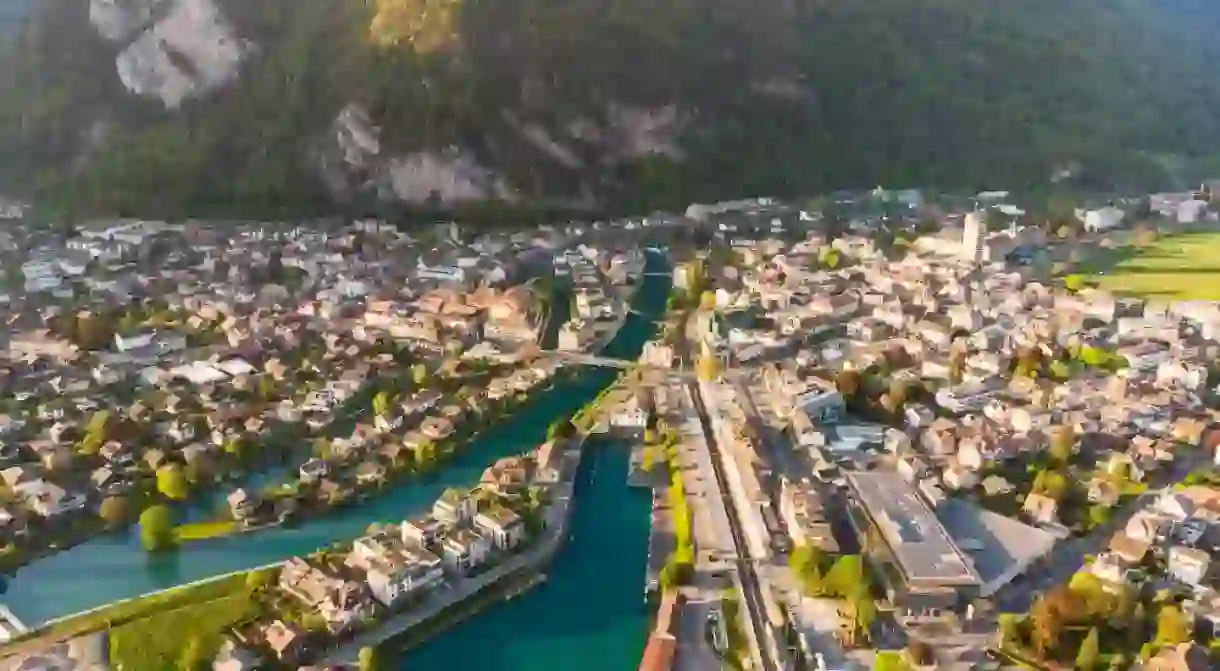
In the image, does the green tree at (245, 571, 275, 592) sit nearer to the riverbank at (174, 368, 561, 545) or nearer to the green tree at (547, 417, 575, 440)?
the riverbank at (174, 368, 561, 545)

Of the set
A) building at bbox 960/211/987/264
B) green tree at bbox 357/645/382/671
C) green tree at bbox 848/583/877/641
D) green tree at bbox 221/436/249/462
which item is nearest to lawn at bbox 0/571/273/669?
green tree at bbox 357/645/382/671

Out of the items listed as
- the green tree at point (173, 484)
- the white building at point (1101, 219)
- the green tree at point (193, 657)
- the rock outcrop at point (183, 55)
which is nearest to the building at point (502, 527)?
the green tree at point (193, 657)

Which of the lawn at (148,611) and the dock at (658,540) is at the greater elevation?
the dock at (658,540)

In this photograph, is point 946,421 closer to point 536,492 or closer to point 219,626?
point 536,492

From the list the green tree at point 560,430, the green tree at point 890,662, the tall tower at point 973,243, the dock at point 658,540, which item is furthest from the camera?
the tall tower at point 973,243

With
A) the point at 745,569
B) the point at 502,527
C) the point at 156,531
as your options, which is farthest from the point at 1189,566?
the point at 156,531

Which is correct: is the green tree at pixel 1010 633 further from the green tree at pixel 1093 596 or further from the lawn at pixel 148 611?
the lawn at pixel 148 611

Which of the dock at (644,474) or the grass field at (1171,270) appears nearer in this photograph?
the dock at (644,474)

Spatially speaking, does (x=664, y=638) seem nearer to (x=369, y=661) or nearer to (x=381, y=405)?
(x=369, y=661)

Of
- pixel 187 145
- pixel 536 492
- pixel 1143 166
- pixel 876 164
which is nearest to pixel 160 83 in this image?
Answer: pixel 187 145
